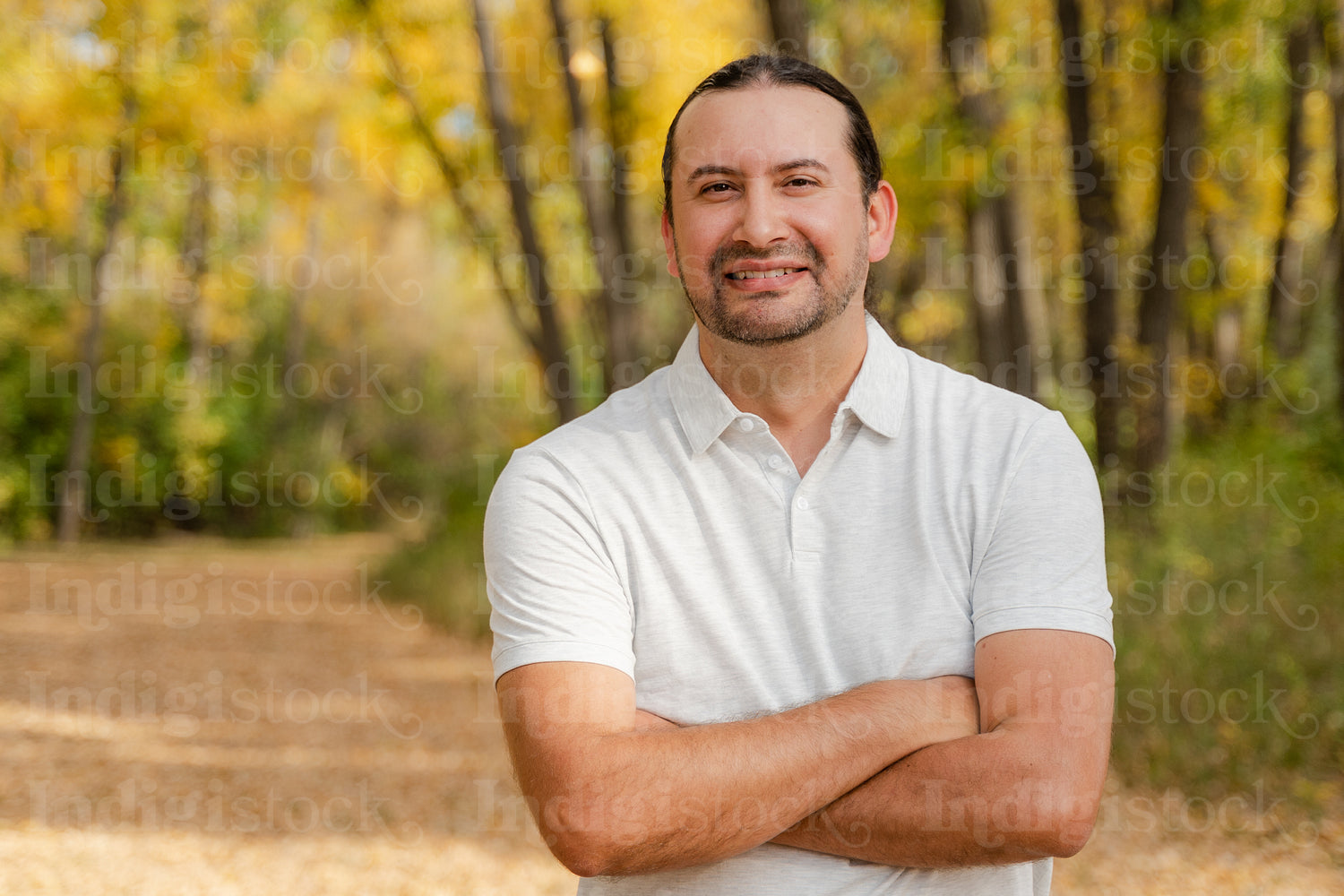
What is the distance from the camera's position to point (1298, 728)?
5.23 m

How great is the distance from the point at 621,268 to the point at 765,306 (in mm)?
8797

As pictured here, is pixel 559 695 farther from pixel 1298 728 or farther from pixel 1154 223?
pixel 1154 223

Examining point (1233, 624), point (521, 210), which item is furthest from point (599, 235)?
point (1233, 624)

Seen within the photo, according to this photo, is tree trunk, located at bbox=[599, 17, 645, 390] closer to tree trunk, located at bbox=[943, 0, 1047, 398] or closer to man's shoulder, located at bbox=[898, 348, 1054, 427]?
tree trunk, located at bbox=[943, 0, 1047, 398]

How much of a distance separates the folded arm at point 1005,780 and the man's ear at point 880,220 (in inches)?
29.9

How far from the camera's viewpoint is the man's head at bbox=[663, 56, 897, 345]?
1810 mm

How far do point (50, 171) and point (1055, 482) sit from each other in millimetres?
15605

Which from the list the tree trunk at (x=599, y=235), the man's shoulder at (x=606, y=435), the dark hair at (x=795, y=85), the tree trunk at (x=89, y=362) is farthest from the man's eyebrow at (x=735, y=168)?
the tree trunk at (x=89, y=362)

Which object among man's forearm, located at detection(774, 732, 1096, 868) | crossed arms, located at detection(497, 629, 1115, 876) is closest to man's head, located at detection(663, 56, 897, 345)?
crossed arms, located at detection(497, 629, 1115, 876)

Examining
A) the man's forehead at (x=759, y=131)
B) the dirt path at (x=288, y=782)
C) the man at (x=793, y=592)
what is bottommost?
the dirt path at (x=288, y=782)

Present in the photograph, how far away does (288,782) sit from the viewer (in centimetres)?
638

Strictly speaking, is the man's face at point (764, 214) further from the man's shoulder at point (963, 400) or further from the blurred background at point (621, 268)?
the blurred background at point (621, 268)

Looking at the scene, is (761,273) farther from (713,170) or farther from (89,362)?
(89,362)

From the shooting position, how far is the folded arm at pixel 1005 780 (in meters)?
1.56
